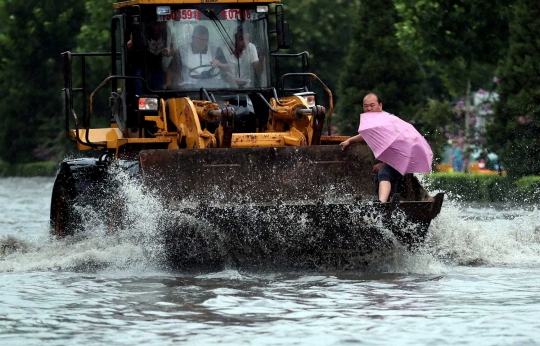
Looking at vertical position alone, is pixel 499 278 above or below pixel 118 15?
below

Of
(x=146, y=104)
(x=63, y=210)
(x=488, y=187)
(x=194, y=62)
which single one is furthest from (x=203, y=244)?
(x=488, y=187)

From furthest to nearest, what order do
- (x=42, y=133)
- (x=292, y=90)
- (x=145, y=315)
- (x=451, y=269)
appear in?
(x=42, y=133)
(x=292, y=90)
(x=451, y=269)
(x=145, y=315)

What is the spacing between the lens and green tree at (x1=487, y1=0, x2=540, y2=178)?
95.3 feet

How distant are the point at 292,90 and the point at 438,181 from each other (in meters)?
15.3

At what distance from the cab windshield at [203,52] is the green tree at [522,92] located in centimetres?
1300

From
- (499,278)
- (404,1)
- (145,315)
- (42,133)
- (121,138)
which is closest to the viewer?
(145,315)

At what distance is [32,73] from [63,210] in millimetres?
49966

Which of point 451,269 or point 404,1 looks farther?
point 404,1

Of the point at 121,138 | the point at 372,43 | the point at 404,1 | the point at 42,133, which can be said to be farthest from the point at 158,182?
the point at 42,133

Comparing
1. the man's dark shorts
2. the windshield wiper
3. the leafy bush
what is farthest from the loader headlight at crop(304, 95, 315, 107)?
→ the leafy bush

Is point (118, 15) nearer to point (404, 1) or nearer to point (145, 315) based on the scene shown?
point (145, 315)

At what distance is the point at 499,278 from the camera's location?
13.4m

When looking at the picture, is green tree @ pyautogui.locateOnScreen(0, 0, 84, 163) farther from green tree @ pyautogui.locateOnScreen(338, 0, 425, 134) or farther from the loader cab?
the loader cab

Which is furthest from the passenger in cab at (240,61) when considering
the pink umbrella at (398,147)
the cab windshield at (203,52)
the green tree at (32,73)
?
the green tree at (32,73)
